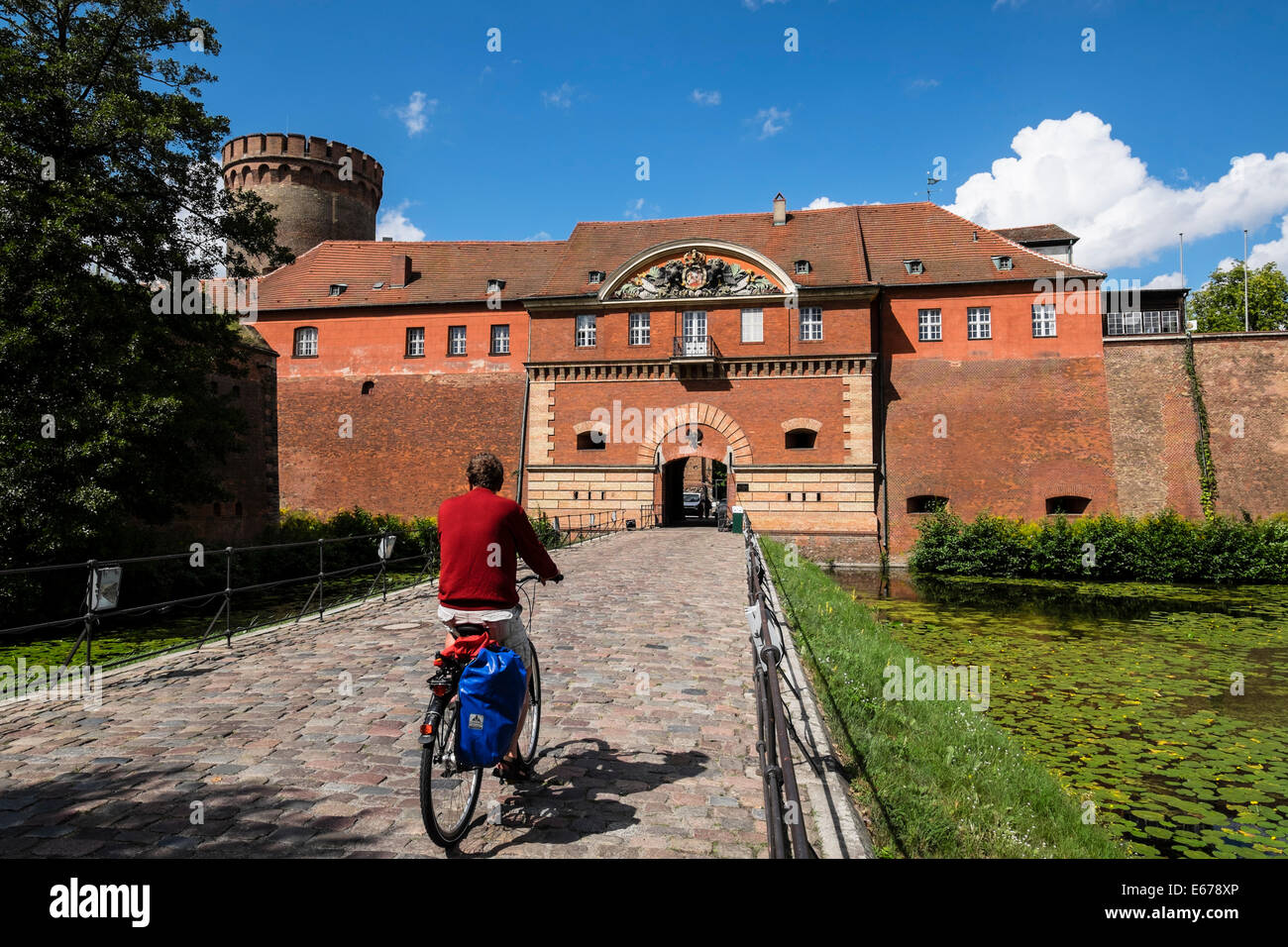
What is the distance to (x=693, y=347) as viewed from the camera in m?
26.7

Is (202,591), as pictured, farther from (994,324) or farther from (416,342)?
(994,324)

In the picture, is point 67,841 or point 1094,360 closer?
point 67,841

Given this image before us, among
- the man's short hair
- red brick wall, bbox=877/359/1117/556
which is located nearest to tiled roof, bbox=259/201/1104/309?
red brick wall, bbox=877/359/1117/556

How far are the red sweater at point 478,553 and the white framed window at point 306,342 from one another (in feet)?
98.4

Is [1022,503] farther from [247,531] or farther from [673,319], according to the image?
[247,531]

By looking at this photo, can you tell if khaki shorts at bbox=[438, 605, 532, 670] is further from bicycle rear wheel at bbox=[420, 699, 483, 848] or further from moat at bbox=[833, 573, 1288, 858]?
moat at bbox=[833, 573, 1288, 858]

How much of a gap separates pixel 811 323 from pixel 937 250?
613 cm

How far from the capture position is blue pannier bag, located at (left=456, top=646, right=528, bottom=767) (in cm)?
350

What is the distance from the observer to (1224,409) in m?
24.5

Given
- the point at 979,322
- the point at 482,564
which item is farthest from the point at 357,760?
the point at 979,322

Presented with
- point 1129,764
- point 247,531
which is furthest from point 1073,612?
point 247,531

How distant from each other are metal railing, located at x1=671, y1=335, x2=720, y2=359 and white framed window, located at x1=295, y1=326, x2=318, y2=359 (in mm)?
15445

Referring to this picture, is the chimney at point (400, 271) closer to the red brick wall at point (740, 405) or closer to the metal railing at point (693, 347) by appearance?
the red brick wall at point (740, 405)
